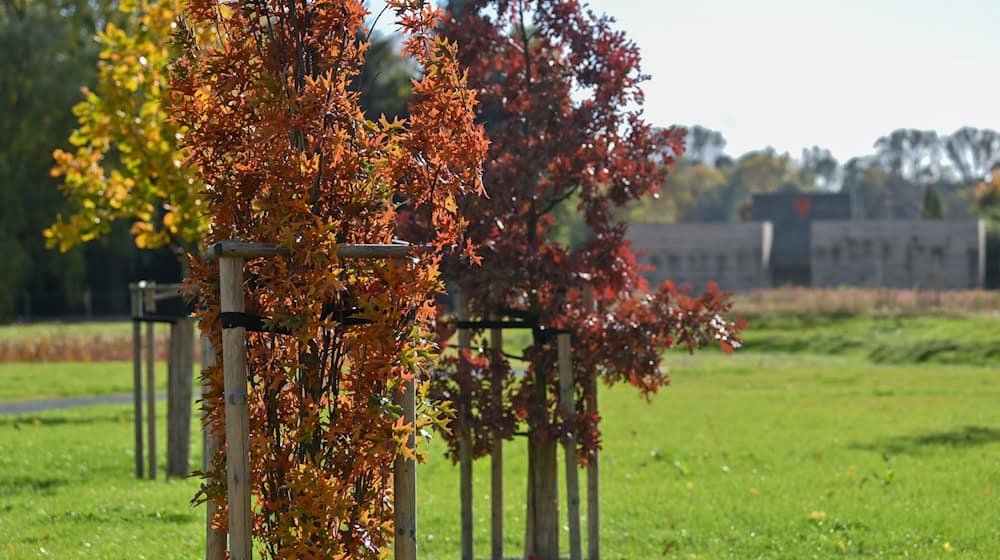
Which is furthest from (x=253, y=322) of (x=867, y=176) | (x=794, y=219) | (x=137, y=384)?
(x=867, y=176)

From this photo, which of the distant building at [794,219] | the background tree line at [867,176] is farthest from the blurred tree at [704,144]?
the distant building at [794,219]

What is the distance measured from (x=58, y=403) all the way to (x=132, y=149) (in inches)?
384

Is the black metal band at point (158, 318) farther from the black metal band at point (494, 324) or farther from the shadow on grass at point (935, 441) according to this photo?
the shadow on grass at point (935, 441)

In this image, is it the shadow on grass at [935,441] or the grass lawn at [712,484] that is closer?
the grass lawn at [712,484]

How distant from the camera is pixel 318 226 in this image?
4938 millimetres

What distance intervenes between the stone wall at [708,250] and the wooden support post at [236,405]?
5741 centimetres

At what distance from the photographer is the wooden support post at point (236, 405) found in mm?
5035

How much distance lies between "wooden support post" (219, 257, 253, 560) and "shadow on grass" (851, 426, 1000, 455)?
33.3 feet

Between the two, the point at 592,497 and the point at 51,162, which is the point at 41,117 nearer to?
the point at 51,162

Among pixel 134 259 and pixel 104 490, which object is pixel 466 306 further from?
pixel 134 259

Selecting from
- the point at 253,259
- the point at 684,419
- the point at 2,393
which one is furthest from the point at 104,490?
the point at 2,393

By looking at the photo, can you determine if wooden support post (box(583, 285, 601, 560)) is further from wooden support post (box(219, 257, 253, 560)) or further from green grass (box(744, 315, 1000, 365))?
green grass (box(744, 315, 1000, 365))

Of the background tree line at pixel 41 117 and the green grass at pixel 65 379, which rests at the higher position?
the background tree line at pixel 41 117

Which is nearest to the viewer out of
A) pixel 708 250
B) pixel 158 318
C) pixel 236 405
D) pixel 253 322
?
pixel 236 405
